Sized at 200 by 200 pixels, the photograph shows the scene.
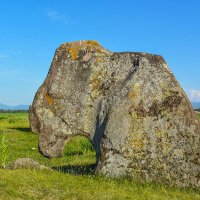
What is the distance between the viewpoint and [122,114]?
16281 mm

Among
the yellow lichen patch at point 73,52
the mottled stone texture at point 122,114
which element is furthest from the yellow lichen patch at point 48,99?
the yellow lichen patch at point 73,52

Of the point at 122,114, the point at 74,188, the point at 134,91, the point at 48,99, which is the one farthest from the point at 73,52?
the point at 74,188

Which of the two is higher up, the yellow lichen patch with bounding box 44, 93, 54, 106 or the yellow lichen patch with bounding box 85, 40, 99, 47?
the yellow lichen patch with bounding box 85, 40, 99, 47

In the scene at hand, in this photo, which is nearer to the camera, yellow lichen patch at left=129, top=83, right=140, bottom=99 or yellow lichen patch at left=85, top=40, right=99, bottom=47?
yellow lichen patch at left=129, top=83, right=140, bottom=99

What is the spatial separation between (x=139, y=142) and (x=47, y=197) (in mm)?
4541

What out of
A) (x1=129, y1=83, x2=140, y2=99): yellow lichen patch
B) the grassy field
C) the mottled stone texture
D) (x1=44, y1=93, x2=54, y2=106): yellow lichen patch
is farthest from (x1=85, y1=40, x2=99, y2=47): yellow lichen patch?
the grassy field

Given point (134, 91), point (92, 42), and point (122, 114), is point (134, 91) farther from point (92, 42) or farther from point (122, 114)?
point (92, 42)

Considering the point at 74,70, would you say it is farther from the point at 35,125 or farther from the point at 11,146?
the point at 11,146

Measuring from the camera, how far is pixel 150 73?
16.9 meters

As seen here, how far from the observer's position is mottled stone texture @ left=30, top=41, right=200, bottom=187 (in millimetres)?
16078

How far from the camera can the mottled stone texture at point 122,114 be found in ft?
52.7

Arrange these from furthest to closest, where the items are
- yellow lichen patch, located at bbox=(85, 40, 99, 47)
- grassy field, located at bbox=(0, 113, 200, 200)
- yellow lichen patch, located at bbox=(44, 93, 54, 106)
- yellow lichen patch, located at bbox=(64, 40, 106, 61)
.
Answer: yellow lichen patch, located at bbox=(85, 40, 99, 47) < yellow lichen patch, located at bbox=(64, 40, 106, 61) < yellow lichen patch, located at bbox=(44, 93, 54, 106) < grassy field, located at bbox=(0, 113, 200, 200)

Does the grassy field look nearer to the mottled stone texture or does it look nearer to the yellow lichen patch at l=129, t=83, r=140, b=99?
the mottled stone texture

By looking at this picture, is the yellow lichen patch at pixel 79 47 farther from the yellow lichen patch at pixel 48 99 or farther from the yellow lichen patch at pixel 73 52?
the yellow lichen patch at pixel 48 99
